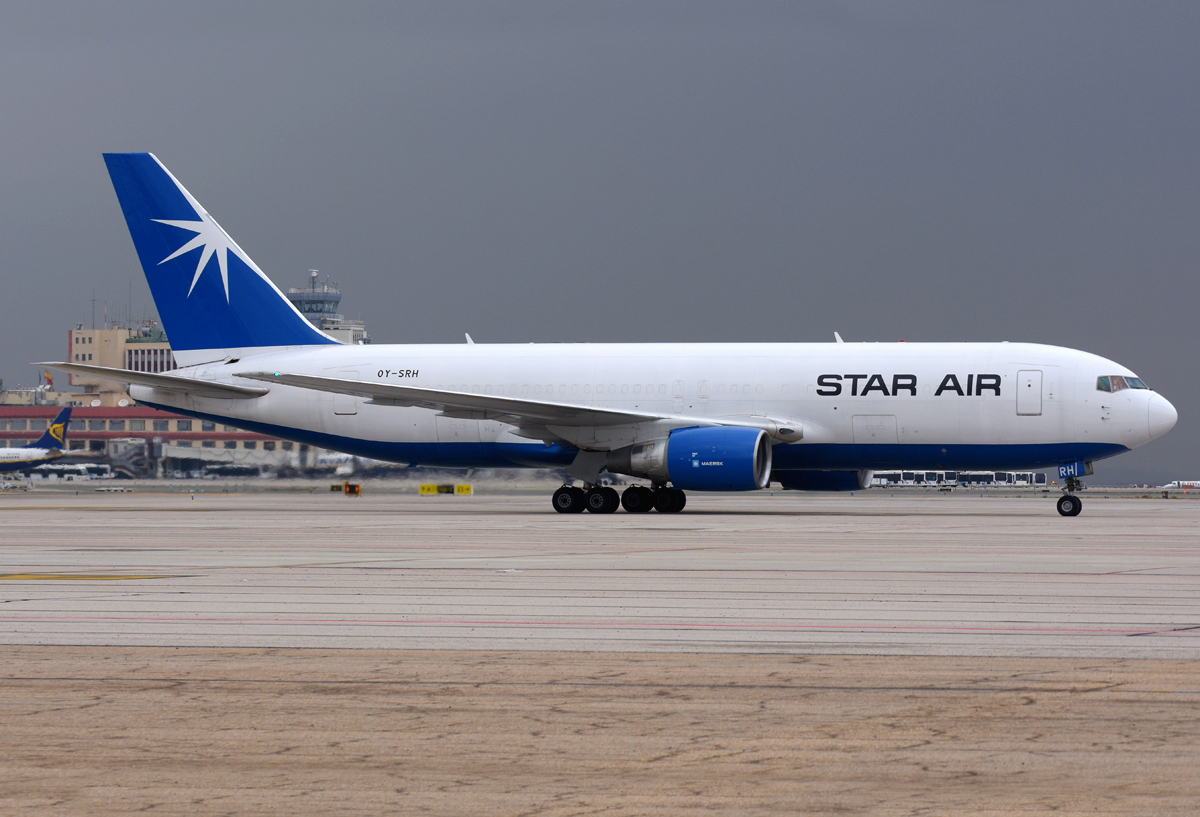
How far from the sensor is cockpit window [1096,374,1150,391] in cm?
2908

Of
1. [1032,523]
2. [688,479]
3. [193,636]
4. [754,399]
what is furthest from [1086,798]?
[754,399]

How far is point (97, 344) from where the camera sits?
391 ft

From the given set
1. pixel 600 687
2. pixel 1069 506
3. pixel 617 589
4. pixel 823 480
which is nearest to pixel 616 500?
pixel 823 480

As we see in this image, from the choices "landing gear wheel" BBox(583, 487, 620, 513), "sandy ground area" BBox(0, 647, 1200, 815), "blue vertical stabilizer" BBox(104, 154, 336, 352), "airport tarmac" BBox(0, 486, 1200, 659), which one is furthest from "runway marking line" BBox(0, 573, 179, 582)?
"blue vertical stabilizer" BBox(104, 154, 336, 352)

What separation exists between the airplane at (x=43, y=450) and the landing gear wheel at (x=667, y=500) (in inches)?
1909

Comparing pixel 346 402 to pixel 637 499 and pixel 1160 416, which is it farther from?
pixel 1160 416

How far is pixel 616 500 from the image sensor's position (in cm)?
3072

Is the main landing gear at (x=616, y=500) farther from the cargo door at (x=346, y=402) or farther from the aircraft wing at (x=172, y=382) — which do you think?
the aircraft wing at (x=172, y=382)

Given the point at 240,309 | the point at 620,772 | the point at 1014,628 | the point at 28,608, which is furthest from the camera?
the point at 240,309

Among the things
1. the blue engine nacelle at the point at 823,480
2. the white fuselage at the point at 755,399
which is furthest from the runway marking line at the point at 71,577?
the blue engine nacelle at the point at 823,480

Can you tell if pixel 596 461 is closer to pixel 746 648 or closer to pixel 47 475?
pixel 746 648

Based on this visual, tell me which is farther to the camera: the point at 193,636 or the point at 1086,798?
the point at 193,636

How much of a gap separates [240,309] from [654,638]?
27919mm

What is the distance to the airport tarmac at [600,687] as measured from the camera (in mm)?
5207
